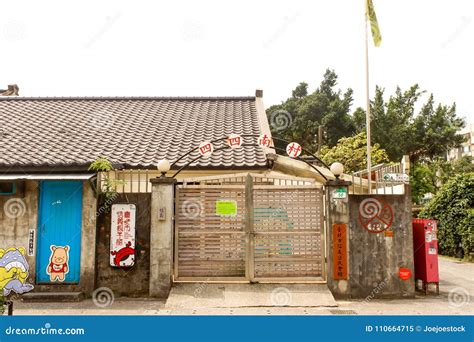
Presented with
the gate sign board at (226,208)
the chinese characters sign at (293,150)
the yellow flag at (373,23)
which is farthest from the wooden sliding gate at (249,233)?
the yellow flag at (373,23)

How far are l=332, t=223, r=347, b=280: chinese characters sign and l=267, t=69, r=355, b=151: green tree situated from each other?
32.6m

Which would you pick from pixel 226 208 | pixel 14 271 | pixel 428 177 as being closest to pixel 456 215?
pixel 226 208

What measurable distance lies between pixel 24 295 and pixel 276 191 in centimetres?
578

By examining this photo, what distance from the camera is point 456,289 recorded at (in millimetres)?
10461

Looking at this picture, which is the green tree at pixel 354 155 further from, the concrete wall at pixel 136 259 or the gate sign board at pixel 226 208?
the concrete wall at pixel 136 259

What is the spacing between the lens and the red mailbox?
Result: 30.8ft

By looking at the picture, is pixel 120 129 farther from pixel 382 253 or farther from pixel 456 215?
pixel 456 215

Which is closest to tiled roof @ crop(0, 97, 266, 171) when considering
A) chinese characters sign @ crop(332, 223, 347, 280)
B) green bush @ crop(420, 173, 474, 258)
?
chinese characters sign @ crop(332, 223, 347, 280)

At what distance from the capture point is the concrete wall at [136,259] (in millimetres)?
9188

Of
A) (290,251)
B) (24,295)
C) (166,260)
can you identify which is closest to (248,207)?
(290,251)

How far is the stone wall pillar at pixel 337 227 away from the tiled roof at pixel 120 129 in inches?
75.3

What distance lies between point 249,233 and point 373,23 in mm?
7534

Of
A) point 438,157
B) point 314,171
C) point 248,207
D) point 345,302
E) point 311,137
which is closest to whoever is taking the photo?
point 345,302

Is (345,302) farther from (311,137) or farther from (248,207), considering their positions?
(311,137)
